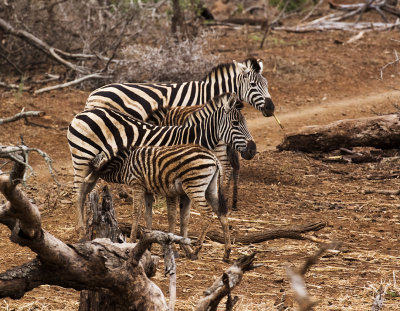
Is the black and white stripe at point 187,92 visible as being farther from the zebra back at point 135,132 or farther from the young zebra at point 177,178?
the young zebra at point 177,178

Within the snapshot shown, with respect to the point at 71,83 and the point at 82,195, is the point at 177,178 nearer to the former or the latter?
the point at 82,195

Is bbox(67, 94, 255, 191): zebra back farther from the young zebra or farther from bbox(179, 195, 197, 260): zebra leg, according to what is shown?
bbox(179, 195, 197, 260): zebra leg

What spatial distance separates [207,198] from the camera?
7438 mm

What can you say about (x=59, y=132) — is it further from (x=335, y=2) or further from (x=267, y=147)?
(x=335, y=2)

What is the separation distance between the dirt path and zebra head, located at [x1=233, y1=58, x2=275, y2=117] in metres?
3.09

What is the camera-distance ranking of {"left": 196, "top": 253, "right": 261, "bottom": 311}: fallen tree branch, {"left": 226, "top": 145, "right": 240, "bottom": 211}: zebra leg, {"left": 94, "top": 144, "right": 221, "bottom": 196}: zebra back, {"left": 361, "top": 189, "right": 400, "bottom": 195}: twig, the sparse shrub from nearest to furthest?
{"left": 196, "top": 253, "right": 261, "bottom": 311}: fallen tree branch, {"left": 94, "top": 144, "right": 221, "bottom": 196}: zebra back, {"left": 226, "top": 145, "right": 240, "bottom": 211}: zebra leg, {"left": 361, "top": 189, "right": 400, "bottom": 195}: twig, the sparse shrub

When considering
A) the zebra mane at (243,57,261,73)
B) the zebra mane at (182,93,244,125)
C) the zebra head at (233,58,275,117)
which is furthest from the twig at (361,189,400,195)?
the zebra mane at (182,93,244,125)

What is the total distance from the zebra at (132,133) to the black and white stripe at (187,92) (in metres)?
1.20

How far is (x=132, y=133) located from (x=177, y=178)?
1.29 meters

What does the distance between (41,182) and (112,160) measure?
375 cm

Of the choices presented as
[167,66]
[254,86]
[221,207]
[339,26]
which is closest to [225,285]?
[221,207]

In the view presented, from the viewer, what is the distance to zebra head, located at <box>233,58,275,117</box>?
34.8 feet

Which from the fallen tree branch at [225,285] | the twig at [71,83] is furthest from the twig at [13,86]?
the fallen tree branch at [225,285]

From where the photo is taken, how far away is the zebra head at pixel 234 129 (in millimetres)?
8492
